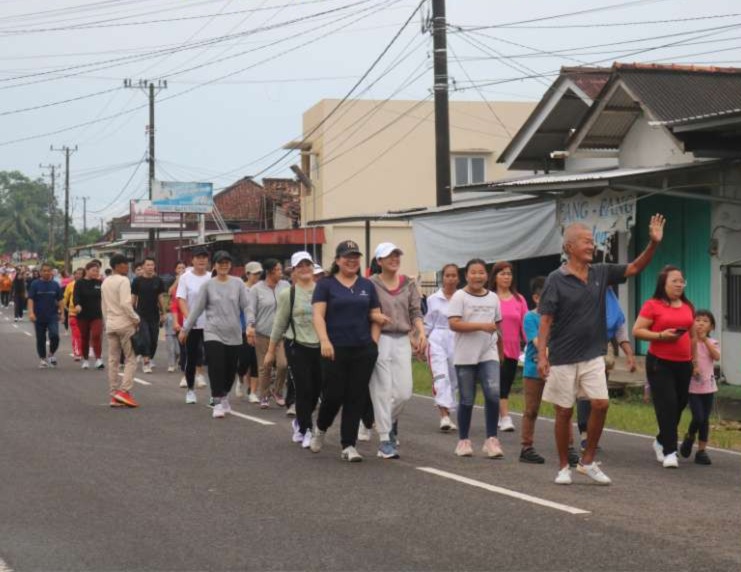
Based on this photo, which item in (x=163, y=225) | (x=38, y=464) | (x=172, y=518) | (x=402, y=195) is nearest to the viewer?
(x=172, y=518)

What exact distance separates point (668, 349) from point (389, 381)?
2485 mm

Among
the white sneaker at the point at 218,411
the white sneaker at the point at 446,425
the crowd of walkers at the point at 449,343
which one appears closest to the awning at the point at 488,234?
the crowd of walkers at the point at 449,343

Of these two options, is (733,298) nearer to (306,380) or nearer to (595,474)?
(306,380)

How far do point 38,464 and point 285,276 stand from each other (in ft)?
23.6

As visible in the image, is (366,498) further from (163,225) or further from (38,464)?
(163,225)

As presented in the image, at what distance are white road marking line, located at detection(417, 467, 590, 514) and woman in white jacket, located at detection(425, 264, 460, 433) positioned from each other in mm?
3159

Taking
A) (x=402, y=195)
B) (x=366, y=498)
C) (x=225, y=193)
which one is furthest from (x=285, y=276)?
(x=225, y=193)

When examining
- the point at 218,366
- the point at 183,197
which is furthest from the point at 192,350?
the point at 183,197

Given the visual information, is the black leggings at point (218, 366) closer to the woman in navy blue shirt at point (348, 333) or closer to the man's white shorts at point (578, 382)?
the woman in navy blue shirt at point (348, 333)

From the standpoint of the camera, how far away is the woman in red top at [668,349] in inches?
452

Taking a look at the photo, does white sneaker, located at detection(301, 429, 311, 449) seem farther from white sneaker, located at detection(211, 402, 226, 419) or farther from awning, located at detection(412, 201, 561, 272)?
awning, located at detection(412, 201, 561, 272)

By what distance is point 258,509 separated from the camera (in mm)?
8938

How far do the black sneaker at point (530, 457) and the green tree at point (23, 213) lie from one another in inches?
4935

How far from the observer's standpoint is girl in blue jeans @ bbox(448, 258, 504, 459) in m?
11.7
